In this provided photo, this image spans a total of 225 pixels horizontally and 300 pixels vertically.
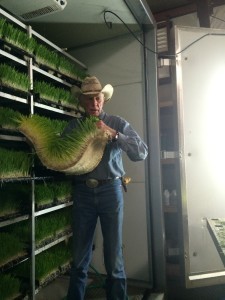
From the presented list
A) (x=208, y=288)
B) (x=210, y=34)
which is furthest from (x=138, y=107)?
(x=208, y=288)

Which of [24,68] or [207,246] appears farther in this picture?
[207,246]

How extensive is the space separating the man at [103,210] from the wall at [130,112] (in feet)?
1.98

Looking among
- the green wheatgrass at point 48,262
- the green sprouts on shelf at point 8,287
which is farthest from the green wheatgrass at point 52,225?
the green sprouts on shelf at point 8,287

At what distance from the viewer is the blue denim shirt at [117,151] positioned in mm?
1601

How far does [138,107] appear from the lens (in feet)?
7.72

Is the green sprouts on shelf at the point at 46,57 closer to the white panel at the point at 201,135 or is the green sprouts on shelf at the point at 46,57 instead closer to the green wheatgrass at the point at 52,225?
the white panel at the point at 201,135

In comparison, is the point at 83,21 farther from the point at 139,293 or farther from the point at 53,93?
the point at 139,293

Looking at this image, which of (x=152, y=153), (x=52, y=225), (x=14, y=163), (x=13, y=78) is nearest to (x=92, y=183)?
(x=14, y=163)

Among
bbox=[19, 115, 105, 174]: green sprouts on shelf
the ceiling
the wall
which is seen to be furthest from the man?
the ceiling

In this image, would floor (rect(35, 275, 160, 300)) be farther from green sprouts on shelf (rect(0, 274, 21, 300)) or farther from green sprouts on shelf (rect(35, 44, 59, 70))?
green sprouts on shelf (rect(35, 44, 59, 70))

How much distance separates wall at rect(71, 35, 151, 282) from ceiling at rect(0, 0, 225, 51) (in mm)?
138

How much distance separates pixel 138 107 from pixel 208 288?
1735mm

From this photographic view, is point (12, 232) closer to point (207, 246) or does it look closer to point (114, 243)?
point (114, 243)

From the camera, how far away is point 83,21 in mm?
2244
